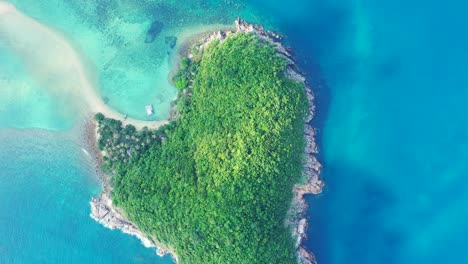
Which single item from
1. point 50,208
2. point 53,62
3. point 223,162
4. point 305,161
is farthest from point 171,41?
point 50,208

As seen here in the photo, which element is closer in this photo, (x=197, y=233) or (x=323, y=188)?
(x=197, y=233)

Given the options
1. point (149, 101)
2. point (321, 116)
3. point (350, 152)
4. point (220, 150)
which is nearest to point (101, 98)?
point (149, 101)

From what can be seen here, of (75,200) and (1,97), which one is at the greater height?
(1,97)

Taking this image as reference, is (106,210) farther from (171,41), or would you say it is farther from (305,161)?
(305,161)

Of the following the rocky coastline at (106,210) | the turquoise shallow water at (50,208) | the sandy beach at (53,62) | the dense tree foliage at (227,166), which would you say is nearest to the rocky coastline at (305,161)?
the dense tree foliage at (227,166)

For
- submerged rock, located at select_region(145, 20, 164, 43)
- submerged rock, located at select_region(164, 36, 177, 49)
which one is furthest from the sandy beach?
submerged rock, located at select_region(164, 36, 177, 49)

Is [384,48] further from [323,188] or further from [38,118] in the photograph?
[38,118]

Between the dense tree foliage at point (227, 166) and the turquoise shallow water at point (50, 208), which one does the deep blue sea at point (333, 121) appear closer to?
the turquoise shallow water at point (50, 208)
